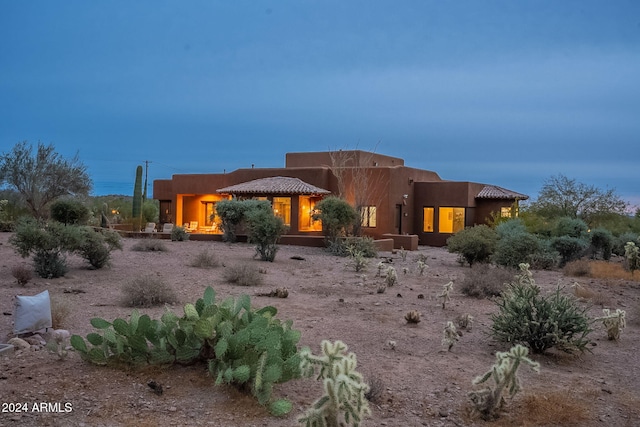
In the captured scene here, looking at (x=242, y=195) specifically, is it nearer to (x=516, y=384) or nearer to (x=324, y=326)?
(x=324, y=326)

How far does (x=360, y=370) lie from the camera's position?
6.01 meters

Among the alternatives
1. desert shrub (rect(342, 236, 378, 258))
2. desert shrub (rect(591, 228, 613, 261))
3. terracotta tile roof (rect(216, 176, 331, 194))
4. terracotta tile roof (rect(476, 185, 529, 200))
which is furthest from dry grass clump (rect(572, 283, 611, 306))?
terracotta tile roof (rect(476, 185, 529, 200))

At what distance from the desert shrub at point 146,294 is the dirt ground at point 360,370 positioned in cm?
23

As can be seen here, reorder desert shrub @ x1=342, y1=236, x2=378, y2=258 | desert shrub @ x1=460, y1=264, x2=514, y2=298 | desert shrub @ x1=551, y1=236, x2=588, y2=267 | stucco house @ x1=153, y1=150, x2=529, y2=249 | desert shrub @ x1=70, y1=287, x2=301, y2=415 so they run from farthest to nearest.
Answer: stucco house @ x1=153, y1=150, x2=529, y2=249, desert shrub @ x1=342, y1=236, x2=378, y2=258, desert shrub @ x1=551, y1=236, x2=588, y2=267, desert shrub @ x1=460, y1=264, x2=514, y2=298, desert shrub @ x1=70, y1=287, x2=301, y2=415

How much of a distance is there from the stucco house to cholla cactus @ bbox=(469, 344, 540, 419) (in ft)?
67.6

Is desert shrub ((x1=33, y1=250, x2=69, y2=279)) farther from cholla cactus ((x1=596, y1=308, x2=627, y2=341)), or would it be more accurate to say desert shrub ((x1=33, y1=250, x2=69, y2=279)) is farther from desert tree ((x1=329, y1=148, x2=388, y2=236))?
desert tree ((x1=329, y1=148, x2=388, y2=236))

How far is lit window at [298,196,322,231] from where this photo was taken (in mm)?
27953

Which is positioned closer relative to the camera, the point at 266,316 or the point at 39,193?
the point at 266,316

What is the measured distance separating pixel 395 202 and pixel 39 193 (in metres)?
17.0

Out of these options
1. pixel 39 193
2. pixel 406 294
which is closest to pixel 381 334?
pixel 406 294

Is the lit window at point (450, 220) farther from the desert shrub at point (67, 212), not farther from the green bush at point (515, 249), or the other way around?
the desert shrub at point (67, 212)

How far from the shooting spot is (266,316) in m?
5.81

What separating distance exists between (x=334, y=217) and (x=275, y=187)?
6181 mm

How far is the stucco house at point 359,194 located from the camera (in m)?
27.8
